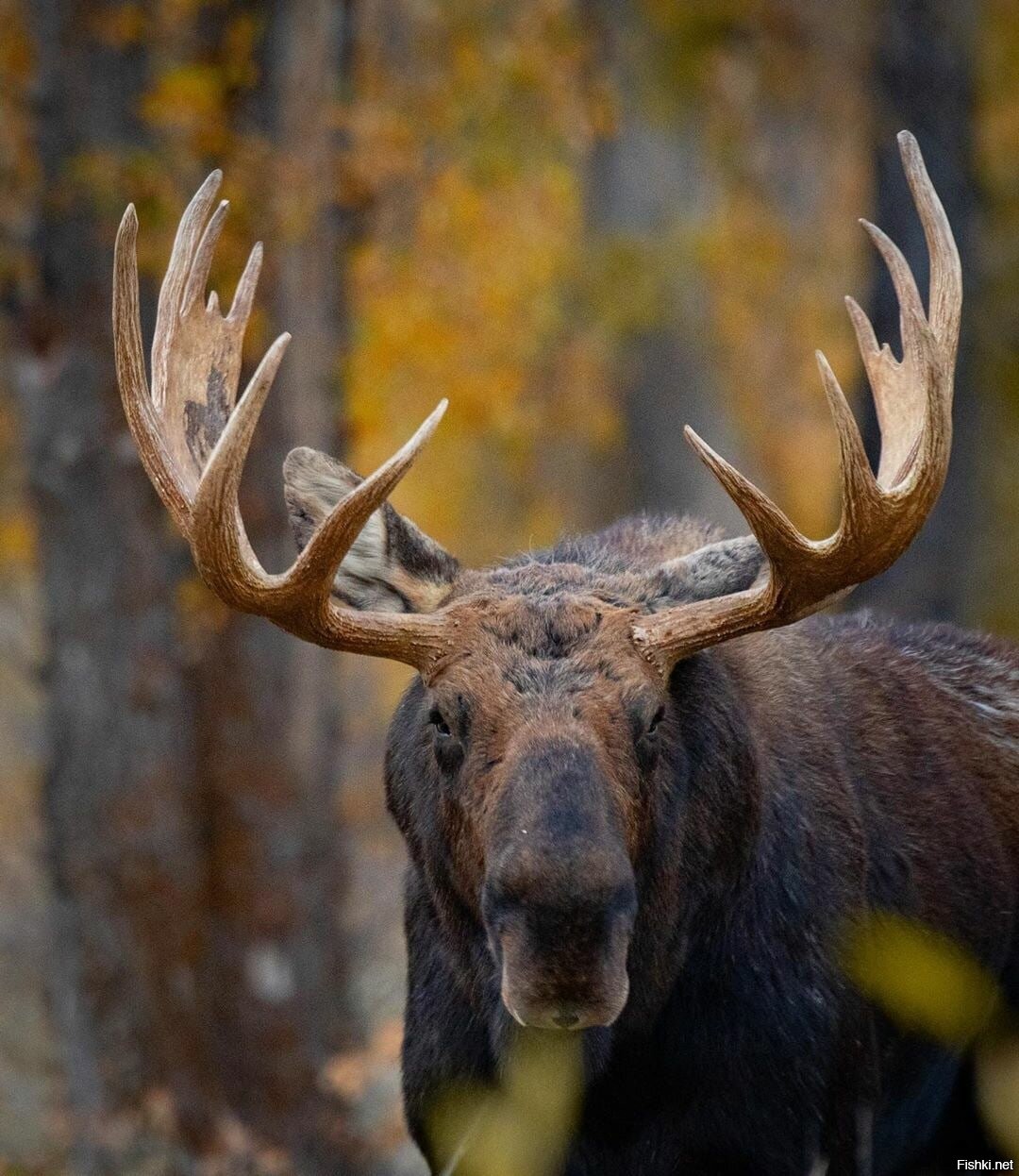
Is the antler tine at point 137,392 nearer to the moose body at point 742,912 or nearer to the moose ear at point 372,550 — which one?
the moose ear at point 372,550

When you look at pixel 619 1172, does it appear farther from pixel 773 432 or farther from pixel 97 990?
pixel 773 432

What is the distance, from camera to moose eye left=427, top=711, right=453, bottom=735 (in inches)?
200

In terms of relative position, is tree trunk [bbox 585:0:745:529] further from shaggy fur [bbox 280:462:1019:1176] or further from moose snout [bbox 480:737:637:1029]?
moose snout [bbox 480:737:637:1029]

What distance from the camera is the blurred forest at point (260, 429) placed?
1029 cm

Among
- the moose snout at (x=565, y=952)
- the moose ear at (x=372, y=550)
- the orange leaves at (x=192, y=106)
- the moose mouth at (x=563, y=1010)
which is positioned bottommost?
the moose mouth at (x=563, y=1010)

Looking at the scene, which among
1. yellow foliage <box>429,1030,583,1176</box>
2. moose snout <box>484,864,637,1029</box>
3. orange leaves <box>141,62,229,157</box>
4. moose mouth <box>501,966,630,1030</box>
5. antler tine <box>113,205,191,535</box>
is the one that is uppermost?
orange leaves <box>141,62,229,157</box>

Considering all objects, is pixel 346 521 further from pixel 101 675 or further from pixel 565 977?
pixel 101 675

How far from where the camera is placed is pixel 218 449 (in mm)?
4945

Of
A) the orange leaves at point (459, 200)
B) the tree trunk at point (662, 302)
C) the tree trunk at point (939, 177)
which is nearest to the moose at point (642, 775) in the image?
the orange leaves at point (459, 200)

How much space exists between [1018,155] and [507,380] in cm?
636

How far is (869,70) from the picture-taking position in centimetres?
1482

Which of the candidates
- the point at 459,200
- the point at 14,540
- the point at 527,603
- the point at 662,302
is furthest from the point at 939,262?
the point at 662,302

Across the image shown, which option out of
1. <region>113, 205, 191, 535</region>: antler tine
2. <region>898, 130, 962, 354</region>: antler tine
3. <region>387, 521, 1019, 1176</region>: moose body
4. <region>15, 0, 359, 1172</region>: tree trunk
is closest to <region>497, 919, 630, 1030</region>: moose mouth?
<region>387, 521, 1019, 1176</region>: moose body

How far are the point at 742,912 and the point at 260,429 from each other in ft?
18.6
